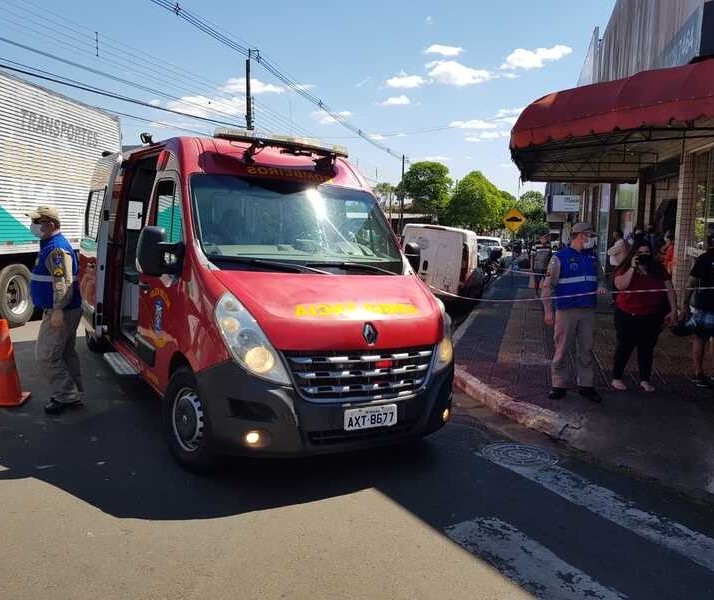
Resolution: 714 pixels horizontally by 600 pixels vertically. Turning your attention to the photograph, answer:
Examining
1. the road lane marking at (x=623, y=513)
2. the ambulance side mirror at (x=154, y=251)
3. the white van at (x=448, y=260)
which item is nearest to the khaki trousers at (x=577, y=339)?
the road lane marking at (x=623, y=513)

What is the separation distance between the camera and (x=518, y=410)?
20.5 ft

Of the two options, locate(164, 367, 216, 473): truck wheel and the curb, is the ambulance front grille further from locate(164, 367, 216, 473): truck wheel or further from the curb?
the curb

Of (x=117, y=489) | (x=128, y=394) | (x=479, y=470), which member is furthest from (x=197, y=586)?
(x=128, y=394)

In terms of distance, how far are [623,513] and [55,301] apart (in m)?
4.91

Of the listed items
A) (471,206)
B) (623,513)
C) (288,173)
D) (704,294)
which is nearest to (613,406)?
(704,294)

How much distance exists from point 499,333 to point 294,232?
22.3 feet

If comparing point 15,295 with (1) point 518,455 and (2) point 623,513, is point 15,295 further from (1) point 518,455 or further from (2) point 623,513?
(2) point 623,513

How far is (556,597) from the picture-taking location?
3.08m

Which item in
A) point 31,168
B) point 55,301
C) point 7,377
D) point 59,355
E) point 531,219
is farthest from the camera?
point 531,219

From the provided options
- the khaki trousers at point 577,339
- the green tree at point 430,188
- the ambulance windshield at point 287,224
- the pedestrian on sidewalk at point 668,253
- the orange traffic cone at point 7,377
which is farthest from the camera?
the green tree at point 430,188

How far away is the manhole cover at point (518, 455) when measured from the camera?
497 centimetres

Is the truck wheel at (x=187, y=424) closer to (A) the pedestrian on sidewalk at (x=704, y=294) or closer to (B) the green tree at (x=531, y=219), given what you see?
(A) the pedestrian on sidewalk at (x=704, y=294)

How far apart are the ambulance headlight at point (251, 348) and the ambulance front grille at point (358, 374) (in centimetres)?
9

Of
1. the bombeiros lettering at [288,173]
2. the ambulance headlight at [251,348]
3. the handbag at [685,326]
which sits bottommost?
the handbag at [685,326]
